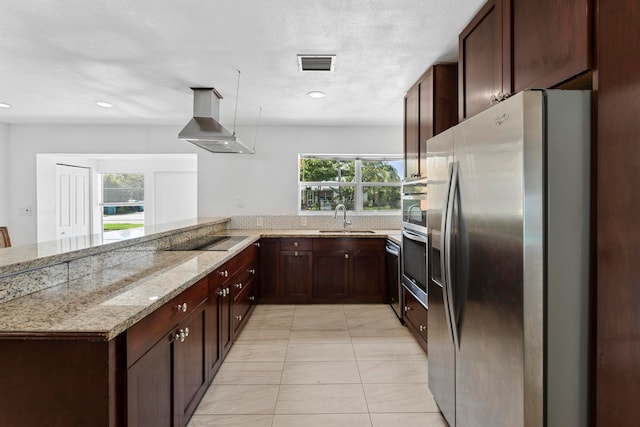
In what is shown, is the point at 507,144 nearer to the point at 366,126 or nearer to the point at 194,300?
the point at 194,300

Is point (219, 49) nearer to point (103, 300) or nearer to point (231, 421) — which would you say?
point (103, 300)

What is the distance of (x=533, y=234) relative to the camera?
4.10ft

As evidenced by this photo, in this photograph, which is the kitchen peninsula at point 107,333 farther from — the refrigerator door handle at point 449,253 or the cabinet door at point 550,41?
the cabinet door at point 550,41

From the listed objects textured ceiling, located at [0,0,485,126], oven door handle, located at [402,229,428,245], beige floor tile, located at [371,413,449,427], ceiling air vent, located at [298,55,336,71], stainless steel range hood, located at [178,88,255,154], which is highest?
textured ceiling, located at [0,0,485,126]

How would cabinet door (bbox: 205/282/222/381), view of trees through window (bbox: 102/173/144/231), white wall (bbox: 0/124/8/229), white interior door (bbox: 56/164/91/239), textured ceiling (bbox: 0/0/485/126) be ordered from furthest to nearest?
view of trees through window (bbox: 102/173/144/231), white interior door (bbox: 56/164/91/239), white wall (bbox: 0/124/8/229), cabinet door (bbox: 205/282/222/381), textured ceiling (bbox: 0/0/485/126)

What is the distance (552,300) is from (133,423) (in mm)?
1506

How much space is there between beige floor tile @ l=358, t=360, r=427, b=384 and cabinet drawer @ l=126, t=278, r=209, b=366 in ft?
4.34

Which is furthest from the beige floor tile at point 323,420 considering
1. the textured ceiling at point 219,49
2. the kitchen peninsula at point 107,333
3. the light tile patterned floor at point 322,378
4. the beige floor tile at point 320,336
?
the textured ceiling at point 219,49

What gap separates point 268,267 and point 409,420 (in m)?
2.67

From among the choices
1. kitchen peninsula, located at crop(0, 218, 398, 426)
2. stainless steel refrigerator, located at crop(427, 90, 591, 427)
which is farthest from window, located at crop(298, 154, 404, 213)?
stainless steel refrigerator, located at crop(427, 90, 591, 427)

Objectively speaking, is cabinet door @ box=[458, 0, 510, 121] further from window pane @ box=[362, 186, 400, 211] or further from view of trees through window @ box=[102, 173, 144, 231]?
view of trees through window @ box=[102, 173, 144, 231]

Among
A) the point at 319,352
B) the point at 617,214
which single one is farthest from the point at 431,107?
the point at 319,352

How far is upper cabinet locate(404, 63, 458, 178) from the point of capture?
2.85 metres

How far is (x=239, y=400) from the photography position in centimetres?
237
